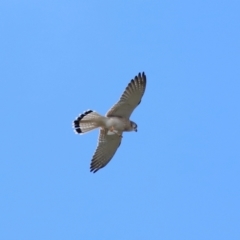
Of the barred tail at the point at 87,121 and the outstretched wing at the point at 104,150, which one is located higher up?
the barred tail at the point at 87,121

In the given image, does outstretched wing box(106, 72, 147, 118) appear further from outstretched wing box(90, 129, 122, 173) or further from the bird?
outstretched wing box(90, 129, 122, 173)

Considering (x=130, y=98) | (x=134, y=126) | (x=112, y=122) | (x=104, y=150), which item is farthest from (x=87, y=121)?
(x=130, y=98)

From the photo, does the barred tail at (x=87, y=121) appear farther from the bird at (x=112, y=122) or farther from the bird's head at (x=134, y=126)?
the bird's head at (x=134, y=126)

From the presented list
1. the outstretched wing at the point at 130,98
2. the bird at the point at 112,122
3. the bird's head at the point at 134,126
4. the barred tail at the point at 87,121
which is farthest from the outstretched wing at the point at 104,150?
the outstretched wing at the point at 130,98

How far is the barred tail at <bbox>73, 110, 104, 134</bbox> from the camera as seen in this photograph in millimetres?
19797

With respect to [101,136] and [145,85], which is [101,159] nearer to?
[101,136]

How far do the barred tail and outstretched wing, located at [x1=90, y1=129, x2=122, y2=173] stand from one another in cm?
34

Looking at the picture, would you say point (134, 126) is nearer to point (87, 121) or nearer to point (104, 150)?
point (104, 150)

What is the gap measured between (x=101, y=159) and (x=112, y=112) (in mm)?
1248

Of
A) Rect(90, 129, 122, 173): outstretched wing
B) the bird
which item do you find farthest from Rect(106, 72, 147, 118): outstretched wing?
Rect(90, 129, 122, 173): outstretched wing

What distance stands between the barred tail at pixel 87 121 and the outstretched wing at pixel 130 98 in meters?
0.26

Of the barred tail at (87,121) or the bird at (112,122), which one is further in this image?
the barred tail at (87,121)

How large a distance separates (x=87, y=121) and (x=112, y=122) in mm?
569

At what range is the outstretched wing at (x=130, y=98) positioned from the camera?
62.7 feet
